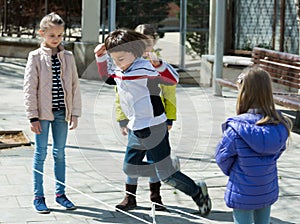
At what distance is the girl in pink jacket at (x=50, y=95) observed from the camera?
18.4ft

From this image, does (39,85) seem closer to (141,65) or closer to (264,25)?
(141,65)

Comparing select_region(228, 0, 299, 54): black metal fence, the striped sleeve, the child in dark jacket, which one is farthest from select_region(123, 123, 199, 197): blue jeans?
select_region(228, 0, 299, 54): black metal fence

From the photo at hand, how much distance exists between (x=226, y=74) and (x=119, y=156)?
22.4 feet

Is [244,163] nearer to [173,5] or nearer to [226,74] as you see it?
[226,74]

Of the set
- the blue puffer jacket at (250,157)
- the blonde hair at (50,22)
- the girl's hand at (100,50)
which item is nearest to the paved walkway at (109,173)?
the blue puffer jacket at (250,157)

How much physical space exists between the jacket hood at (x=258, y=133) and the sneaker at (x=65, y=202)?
204 cm

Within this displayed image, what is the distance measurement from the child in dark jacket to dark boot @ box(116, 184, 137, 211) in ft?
0.50

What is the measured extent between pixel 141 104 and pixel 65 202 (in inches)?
45.3

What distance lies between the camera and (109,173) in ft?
23.0

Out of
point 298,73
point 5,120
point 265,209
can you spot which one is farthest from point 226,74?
point 265,209

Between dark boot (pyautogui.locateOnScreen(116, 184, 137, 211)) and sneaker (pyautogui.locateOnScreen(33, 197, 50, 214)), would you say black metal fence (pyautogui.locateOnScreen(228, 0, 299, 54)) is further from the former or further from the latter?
sneaker (pyautogui.locateOnScreen(33, 197, 50, 214))

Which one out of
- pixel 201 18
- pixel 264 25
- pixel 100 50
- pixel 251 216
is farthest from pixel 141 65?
pixel 201 18

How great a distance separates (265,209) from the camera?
14.3ft

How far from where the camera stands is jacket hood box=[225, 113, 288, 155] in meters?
4.16
